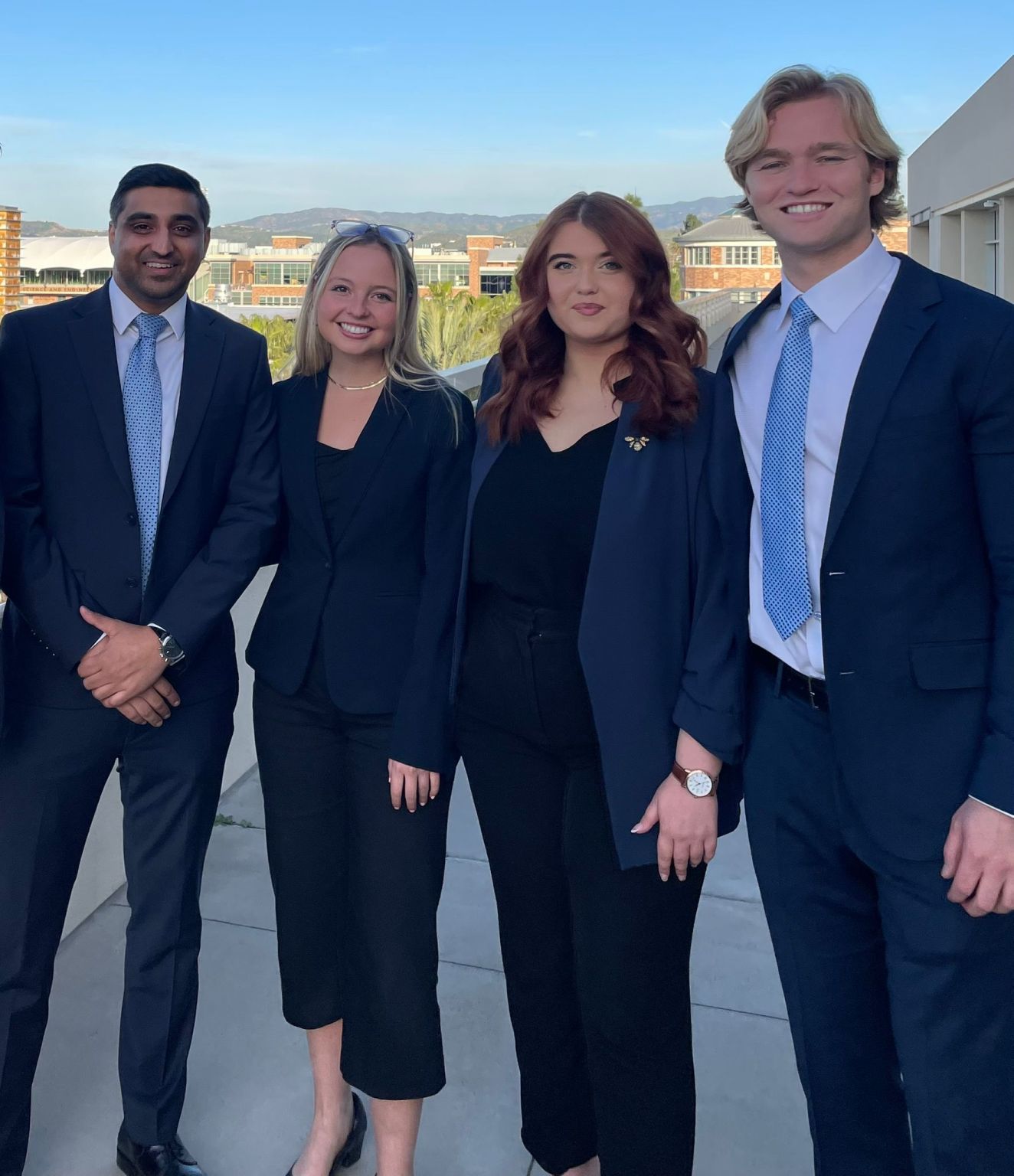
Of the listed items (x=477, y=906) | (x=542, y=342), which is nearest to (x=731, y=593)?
(x=542, y=342)

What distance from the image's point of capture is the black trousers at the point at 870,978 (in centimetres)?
192

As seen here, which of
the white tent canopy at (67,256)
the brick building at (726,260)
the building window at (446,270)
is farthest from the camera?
the building window at (446,270)

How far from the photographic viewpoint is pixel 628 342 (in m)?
2.25

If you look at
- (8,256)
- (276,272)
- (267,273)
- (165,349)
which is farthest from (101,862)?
(276,272)

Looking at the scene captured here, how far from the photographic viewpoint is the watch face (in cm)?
213

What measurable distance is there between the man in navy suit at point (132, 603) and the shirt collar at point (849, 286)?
1210 millimetres

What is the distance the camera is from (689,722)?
2105mm

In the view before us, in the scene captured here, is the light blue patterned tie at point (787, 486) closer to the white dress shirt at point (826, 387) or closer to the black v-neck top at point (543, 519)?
the white dress shirt at point (826, 387)

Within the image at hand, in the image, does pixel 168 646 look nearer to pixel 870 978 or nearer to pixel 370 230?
pixel 370 230

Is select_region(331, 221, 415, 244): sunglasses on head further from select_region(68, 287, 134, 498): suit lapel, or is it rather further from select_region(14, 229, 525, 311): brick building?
select_region(14, 229, 525, 311): brick building

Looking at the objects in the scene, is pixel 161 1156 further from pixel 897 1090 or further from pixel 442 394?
pixel 442 394

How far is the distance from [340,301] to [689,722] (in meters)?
1.15

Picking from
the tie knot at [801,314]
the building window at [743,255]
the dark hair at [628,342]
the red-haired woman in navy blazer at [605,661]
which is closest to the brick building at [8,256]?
the dark hair at [628,342]

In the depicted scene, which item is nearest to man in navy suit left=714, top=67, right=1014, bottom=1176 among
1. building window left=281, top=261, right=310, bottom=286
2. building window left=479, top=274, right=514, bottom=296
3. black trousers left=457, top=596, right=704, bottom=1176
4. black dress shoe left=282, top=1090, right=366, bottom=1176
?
black trousers left=457, top=596, right=704, bottom=1176
